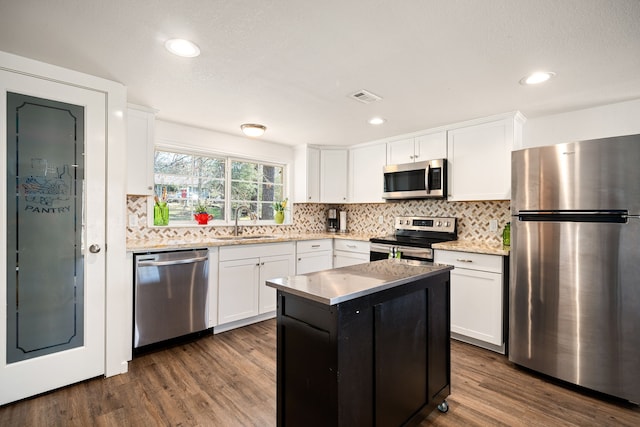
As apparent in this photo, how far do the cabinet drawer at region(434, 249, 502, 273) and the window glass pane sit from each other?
264 centimetres

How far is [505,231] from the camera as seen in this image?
3.11 m

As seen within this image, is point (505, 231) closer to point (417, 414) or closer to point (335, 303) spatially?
point (417, 414)

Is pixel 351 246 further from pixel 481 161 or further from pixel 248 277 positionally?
pixel 481 161

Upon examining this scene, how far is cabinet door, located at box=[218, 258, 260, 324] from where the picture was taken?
322 centimetres

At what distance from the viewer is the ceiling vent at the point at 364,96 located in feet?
8.27

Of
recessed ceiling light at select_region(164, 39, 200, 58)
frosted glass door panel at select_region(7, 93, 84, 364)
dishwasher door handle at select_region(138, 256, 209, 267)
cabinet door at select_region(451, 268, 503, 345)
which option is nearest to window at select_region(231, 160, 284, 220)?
dishwasher door handle at select_region(138, 256, 209, 267)

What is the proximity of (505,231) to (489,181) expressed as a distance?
524 millimetres

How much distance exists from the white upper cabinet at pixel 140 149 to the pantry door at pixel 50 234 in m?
0.57

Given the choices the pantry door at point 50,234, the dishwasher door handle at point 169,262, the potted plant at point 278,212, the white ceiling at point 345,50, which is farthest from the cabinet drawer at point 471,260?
the pantry door at point 50,234

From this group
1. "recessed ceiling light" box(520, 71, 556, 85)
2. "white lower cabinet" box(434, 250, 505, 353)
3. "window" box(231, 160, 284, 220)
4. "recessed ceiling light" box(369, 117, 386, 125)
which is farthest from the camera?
"window" box(231, 160, 284, 220)

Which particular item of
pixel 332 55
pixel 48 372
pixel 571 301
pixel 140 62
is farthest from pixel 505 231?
pixel 48 372

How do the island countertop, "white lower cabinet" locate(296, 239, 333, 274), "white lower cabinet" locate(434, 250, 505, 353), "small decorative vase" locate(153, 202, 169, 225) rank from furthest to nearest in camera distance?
"white lower cabinet" locate(296, 239, 333, 274)
"small decorative vase" locate(153, 202, 169, 225)
"white lower cabinet" locate(434, 250, 505, 353)
the island countertop

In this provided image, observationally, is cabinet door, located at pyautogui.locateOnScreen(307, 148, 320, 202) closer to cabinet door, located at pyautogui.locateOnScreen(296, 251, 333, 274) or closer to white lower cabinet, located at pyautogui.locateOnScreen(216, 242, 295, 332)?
cabinet door, located at pyautogui.locateOnScreen(296, 251, 333, 274)

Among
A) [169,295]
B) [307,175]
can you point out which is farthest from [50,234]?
[307,175]
